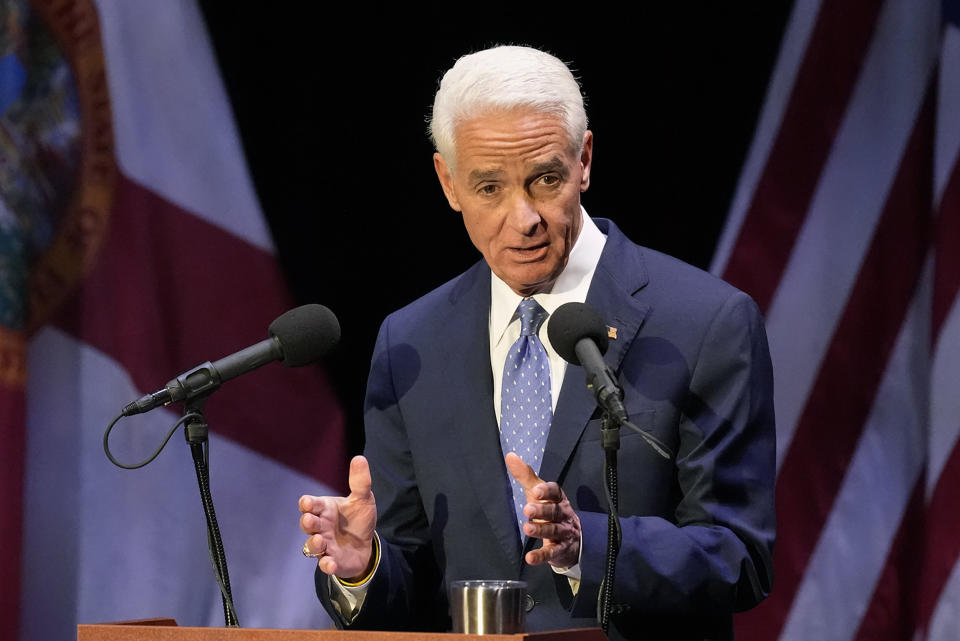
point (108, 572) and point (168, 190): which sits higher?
point (168, 190)

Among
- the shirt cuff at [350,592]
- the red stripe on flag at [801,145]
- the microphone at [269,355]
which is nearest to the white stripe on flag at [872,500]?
the red stripe on flag at [801,145]

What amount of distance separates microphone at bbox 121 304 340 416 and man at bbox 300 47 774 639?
269 millimetres

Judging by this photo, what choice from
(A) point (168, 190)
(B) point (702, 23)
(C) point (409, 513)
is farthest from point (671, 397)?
(A) point (168, 190)

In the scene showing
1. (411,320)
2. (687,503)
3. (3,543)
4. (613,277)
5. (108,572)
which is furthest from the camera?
(108,572)

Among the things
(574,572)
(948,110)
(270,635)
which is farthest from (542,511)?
(948,110)

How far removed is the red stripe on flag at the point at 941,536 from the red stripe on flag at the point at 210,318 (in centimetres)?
153

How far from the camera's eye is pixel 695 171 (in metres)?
3.31

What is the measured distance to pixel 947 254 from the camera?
312 centimetres

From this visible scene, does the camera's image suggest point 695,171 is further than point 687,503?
Yes

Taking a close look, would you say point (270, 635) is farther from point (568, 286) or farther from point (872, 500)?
point (872, 500)

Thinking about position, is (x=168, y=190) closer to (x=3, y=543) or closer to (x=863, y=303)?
(x=3, y=543)

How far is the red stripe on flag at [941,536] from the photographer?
10.1 ft

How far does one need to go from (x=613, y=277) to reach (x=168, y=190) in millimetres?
1458

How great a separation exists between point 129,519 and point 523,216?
1540 mm
